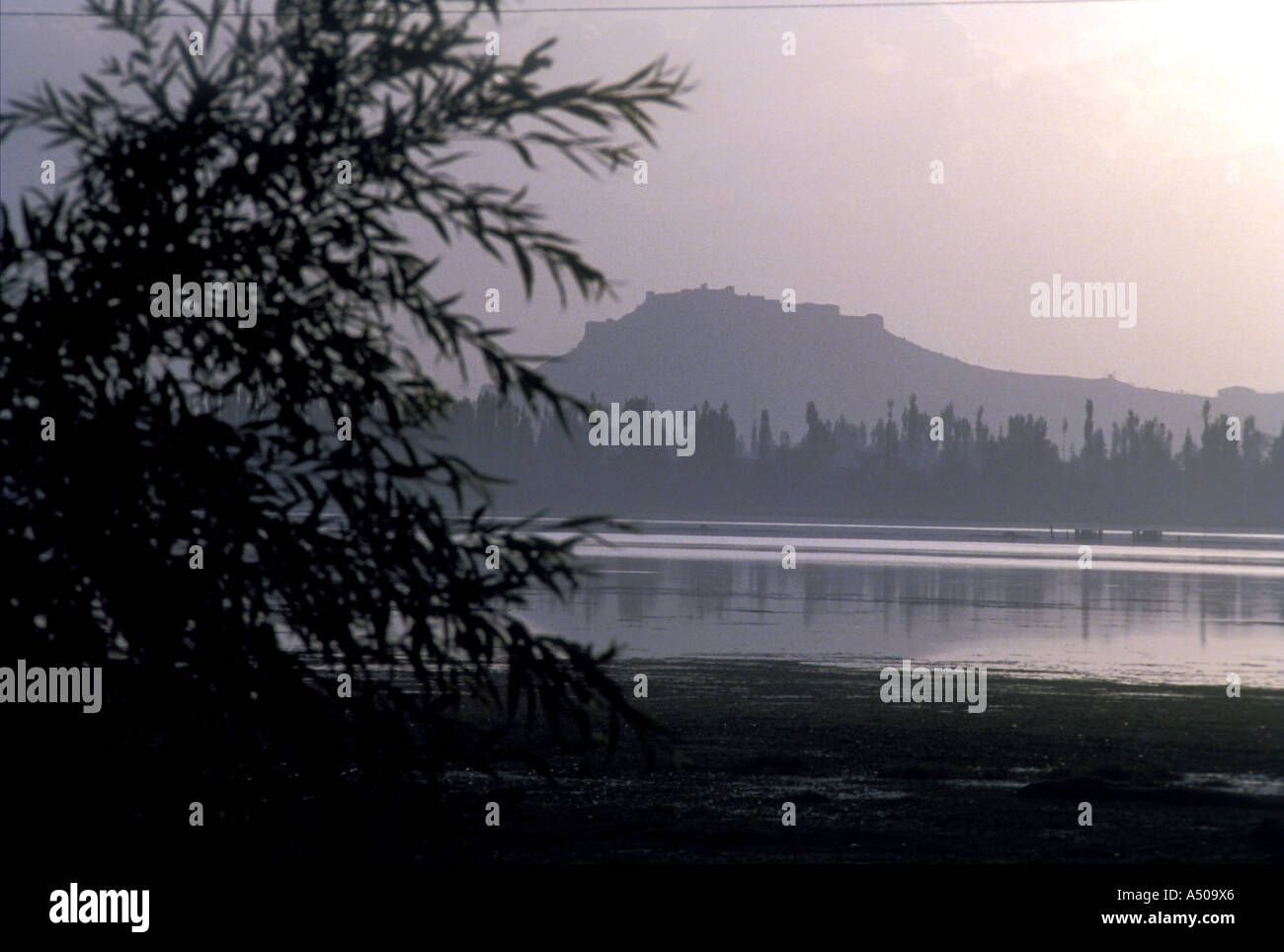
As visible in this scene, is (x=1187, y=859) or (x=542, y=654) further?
(x=1187, y=859)

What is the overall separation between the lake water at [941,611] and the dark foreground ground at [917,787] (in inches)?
90.2

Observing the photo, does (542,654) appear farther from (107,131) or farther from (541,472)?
(541,472)

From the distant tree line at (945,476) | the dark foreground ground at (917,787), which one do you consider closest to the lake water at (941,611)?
the dark foreground ground at (917,787)

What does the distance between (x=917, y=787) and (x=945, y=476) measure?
452ft

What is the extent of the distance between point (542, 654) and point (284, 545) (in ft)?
4.55

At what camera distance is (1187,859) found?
33.2 ft

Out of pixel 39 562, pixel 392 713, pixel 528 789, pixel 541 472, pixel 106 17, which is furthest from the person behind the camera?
pixel 541 472

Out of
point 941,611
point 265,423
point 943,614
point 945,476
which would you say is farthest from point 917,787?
point 945,476

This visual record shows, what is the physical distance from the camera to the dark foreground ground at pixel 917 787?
1037 cm

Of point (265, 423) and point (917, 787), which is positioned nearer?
point (265, 423)

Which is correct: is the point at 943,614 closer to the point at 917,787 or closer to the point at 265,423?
the point at 917,787

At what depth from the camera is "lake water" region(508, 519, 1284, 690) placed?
74.9 ft

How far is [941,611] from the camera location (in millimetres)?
30359
